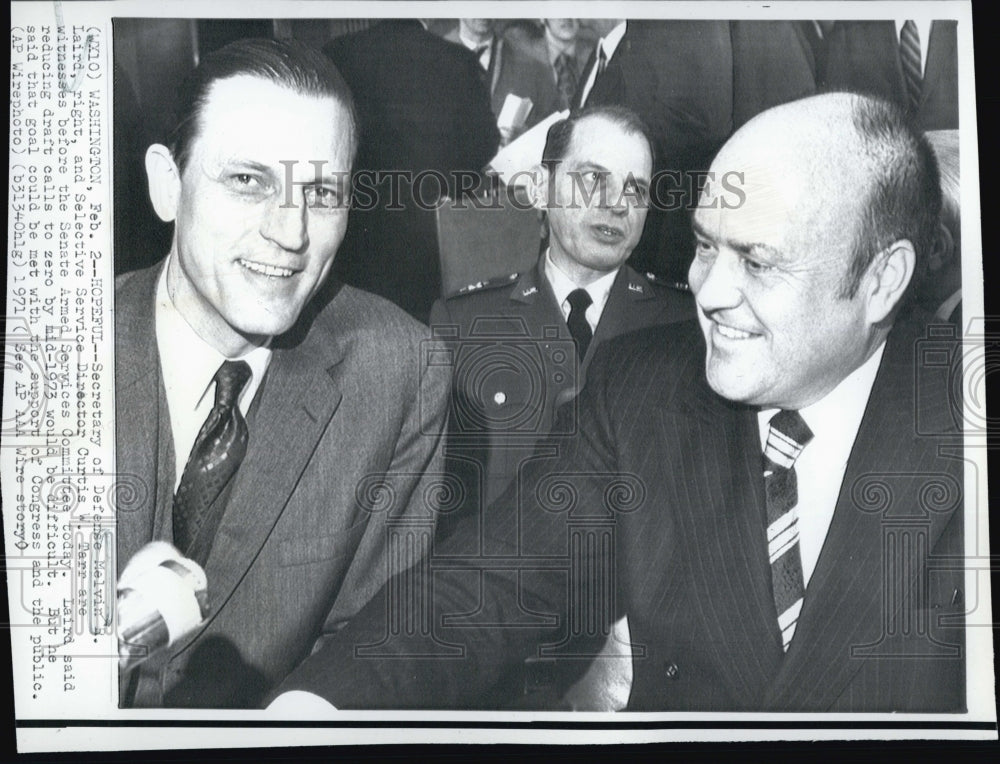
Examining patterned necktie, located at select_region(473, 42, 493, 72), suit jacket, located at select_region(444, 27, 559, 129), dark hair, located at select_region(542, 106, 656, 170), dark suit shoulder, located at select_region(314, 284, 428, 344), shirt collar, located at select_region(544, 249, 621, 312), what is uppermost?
patterned necktie, located at select_region(473, 42, 493, 72)

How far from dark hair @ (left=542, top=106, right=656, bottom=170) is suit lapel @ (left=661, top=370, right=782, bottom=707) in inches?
19.4

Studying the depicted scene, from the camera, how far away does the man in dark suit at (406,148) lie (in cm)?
195

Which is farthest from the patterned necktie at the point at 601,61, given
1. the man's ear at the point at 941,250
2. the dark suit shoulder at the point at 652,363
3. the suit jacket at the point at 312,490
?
the man's ear at the point at 941,250

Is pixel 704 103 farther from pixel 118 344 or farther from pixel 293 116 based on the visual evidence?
pixel 118 344

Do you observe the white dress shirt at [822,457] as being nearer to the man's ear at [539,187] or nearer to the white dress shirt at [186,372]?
the man's ear at [539,187]

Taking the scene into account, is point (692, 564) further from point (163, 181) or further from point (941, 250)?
point (163, 181)

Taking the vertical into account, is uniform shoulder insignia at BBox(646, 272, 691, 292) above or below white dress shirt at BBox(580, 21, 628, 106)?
below

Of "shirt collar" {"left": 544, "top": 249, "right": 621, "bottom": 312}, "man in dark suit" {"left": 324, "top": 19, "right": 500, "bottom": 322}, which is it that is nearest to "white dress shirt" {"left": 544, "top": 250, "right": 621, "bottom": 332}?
"shirt collar" {"left": 544, "top": 249, "right": 621, "bottom": 312}

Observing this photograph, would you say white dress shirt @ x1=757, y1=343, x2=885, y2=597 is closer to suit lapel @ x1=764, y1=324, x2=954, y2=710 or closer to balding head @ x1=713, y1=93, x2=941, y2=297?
suit lapel @ x1=764, y1=324, x2=954, y2=710

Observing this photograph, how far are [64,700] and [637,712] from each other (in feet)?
3.63

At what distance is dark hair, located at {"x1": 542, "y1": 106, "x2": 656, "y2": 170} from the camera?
1952mm

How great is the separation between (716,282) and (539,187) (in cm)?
38

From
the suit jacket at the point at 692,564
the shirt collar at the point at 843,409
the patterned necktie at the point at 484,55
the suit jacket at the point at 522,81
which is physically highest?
the patterned necktie at the point at 484,55

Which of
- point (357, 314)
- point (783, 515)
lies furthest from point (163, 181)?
point (783, 515)
